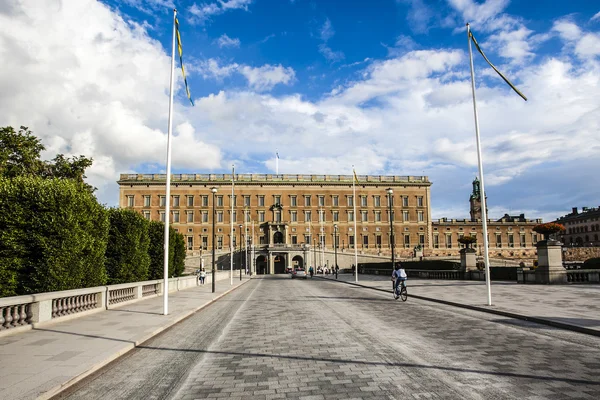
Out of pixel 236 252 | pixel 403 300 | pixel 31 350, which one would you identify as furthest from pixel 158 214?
pixel 31 350

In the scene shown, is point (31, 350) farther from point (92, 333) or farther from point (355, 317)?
point (355, 317)

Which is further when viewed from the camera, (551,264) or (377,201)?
(377,201)

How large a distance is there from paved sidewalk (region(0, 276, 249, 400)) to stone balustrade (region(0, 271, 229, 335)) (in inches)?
11.3

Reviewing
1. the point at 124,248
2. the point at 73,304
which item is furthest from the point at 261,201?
the point at 73,304

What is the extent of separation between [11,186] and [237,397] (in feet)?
43.9

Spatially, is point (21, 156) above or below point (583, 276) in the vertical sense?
above

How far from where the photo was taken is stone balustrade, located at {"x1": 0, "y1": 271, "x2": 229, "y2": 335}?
428 inches

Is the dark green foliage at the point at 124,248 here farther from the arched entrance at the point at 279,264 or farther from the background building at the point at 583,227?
the background building at the point at 583,227

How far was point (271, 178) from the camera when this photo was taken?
100562 millimetres

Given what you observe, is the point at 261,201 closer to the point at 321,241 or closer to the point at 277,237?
the point at 277,237

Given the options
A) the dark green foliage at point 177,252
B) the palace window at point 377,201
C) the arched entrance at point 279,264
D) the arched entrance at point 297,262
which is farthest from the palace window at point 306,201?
the dark green foliage at point 177,252

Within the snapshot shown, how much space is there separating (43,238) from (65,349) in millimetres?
7288

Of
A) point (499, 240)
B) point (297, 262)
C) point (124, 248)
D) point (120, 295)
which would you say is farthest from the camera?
point (499, 240)

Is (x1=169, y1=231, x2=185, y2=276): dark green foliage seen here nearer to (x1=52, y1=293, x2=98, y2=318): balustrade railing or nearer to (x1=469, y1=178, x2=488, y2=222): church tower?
(x1=52, y1=293, x2=98, y2=318): balustrade railing
